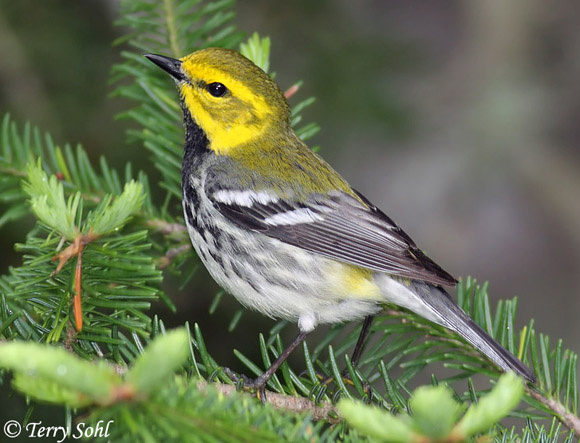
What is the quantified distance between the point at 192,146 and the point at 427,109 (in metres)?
2.27

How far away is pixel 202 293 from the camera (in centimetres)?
361

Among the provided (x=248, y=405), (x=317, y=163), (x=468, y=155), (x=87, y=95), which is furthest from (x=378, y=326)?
(x=468, y=155)

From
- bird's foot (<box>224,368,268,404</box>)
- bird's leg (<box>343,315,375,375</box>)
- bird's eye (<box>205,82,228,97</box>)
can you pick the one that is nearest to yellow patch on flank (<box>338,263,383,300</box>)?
bird's leg (<box>343,315,375,375</box>)

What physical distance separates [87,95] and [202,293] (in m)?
1.18

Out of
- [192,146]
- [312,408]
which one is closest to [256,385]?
[312,408]

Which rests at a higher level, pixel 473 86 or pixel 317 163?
pixel 473 86

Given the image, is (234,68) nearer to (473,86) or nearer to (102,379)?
(102,379)

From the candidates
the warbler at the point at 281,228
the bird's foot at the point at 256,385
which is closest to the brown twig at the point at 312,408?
the bird's foot at the point at 256,385

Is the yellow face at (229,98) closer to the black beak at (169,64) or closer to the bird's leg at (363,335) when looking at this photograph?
the black beak at (169,64)

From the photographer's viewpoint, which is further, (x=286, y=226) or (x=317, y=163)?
(x=317, y=163)

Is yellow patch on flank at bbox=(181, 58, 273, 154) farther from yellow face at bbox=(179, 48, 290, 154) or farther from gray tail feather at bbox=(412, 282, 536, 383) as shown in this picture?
gray tail feather at bbox=(412, 282, 536, 383)

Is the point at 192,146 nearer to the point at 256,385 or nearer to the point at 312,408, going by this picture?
the point at 256,385

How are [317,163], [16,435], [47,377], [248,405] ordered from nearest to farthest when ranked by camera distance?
[47,377] → [248,405] → [16,435] → [317,163]

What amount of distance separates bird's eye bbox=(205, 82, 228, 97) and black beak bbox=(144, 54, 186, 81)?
0.16 metres
